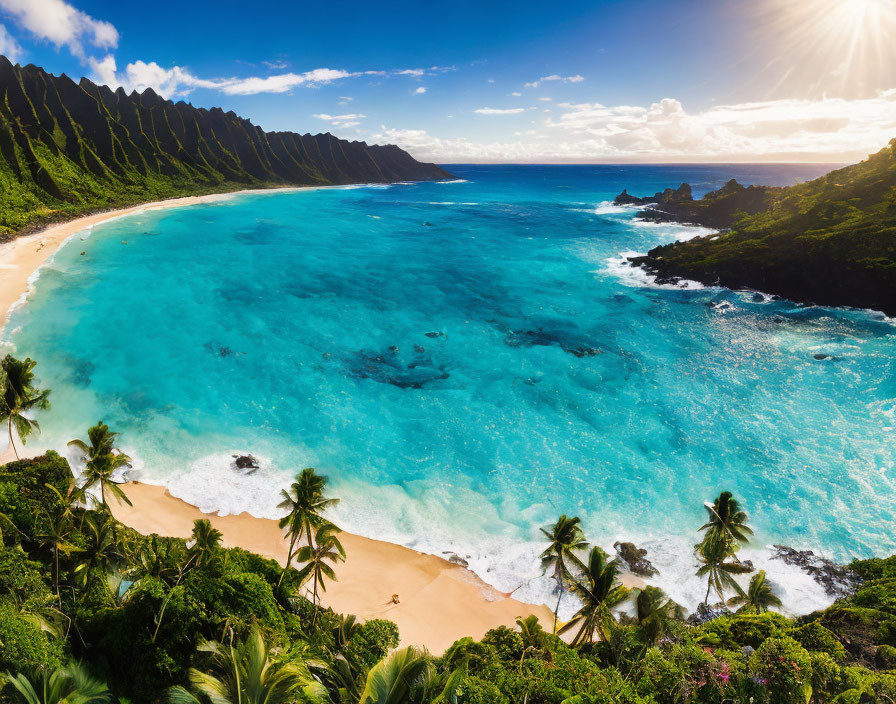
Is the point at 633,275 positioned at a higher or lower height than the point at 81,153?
lower

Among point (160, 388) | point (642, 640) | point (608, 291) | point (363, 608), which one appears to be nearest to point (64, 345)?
point (160, 388)

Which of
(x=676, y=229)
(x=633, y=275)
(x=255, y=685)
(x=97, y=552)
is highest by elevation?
(x=676, y=229)

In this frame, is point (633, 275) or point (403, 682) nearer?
point (403, 682)

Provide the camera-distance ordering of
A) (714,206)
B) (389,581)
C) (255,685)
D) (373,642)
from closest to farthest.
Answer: (255,685) < (373,642) < (389,581) < (714,206)

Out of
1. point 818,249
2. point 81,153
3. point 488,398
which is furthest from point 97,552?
point 81,153

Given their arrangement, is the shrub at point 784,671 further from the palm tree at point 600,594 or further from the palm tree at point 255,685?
the palm tree at point 255,685

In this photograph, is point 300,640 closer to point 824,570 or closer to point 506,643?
point 506,643

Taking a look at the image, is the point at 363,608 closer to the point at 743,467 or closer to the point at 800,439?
the point at 743,467

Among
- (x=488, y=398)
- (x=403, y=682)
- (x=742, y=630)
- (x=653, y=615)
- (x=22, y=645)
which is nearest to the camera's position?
(x=403, y=682)
